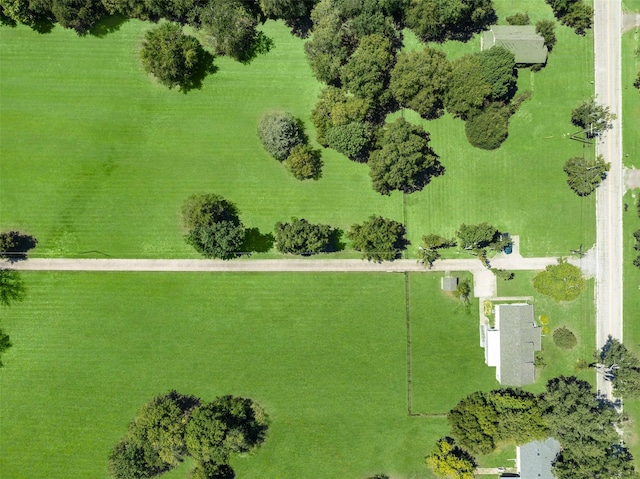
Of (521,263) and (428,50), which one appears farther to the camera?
(521,263)

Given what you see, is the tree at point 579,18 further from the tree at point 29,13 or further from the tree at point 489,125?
the tree at point 29,13

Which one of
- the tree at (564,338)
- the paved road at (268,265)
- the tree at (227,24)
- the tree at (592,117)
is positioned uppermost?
the tree at (227,24)

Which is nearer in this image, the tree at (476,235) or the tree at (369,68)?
the tree at (369,68)

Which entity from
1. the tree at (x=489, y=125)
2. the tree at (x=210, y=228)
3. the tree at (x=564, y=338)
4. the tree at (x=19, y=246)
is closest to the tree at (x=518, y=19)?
the tree at (x=489, y=125)

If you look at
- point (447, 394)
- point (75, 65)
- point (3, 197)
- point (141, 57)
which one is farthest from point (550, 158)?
point (3, 197)

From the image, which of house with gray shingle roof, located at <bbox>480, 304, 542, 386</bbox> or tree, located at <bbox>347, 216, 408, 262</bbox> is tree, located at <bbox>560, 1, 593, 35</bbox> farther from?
house with gray shingle roof, located at <bbox>480, 304, 542, 386</bbox>

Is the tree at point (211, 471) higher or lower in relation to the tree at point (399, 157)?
lower

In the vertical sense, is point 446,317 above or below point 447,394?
above

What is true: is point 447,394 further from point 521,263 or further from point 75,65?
point 75,65
